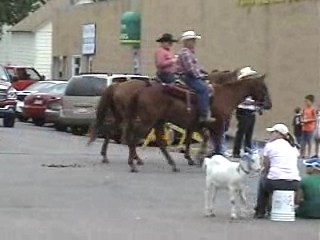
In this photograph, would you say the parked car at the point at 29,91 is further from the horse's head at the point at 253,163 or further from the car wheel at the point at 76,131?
the horse's head at the point at 253,163

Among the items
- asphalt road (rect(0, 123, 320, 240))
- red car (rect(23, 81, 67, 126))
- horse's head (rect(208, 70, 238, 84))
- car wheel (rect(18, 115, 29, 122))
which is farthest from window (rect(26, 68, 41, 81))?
horse's head (rect(208, 70, 238, 84))

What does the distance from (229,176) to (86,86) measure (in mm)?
17843

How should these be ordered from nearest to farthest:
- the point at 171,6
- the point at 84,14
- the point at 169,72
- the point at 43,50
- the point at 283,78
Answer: the point at 169,72
the point at 283,78
the point at 171,6
the point at 84,14
the point at 43,50

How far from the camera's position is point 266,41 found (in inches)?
1364

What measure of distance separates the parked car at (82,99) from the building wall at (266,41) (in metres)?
4.81

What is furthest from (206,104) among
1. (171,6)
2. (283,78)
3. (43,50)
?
(43,50)

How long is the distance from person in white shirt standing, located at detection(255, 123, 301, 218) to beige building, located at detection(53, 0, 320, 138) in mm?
17378

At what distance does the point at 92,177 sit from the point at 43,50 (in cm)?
5071

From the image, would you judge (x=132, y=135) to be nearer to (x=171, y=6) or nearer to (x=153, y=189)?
(x=153, y=189)

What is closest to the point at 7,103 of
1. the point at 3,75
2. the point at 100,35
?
the point at 3,75

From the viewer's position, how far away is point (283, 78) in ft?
110

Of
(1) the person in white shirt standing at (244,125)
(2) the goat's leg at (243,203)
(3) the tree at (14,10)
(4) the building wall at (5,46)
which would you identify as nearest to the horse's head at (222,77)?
(1) the person in white shirt standing at (244,125)

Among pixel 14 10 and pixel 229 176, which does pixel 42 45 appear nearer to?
pixel 14 10

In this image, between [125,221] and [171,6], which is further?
[171,6]
